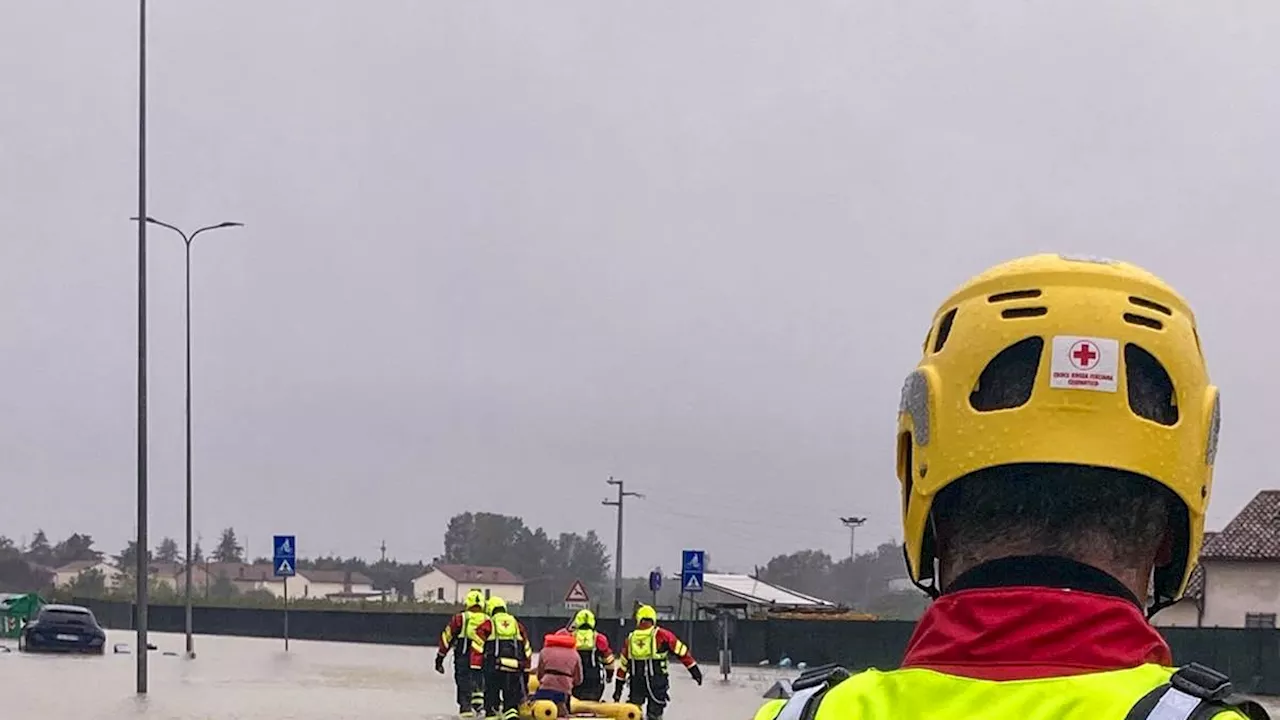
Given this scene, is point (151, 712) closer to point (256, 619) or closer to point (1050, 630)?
point (1050, 630)

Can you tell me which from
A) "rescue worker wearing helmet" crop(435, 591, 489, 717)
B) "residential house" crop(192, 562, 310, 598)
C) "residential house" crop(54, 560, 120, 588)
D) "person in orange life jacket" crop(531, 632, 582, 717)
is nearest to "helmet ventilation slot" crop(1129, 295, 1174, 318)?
"person in orange life jacket" crop(531, 632, 582, 717)

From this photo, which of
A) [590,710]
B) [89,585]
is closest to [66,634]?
[590,710]

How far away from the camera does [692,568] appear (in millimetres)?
35000

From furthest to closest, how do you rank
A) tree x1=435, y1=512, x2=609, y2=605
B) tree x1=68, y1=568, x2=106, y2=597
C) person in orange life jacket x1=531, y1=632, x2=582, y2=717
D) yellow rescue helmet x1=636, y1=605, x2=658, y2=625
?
1. tree x1=435, y1=512, x2=609, y2=605
2. tree x1=68, y1=568, x2=106, y2=597
3. yellow rescue helmet x1=636, y1=605, x2=658, y2=625
4. person in orange life jacket x1=531, y1=632, x2=582, y2=717

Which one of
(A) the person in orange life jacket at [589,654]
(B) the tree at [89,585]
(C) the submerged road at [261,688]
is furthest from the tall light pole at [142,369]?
(B) the tree at [89,585]

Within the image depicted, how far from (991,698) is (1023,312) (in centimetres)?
53

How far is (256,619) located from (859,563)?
31.6 meters

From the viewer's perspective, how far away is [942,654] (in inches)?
83.6

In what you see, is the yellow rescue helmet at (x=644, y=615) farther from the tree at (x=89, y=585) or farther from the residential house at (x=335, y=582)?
the residential house at (x=335, y=582)

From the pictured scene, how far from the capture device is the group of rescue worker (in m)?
22.2

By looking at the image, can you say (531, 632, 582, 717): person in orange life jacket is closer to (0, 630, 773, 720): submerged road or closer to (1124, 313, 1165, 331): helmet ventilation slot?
(0, 630, 773, 720): submerged road

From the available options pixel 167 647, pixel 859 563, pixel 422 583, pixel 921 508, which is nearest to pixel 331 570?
pixel 422 583

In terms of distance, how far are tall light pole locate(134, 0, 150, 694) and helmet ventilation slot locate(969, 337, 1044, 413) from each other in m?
26.4

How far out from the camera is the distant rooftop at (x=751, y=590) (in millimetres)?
57000
